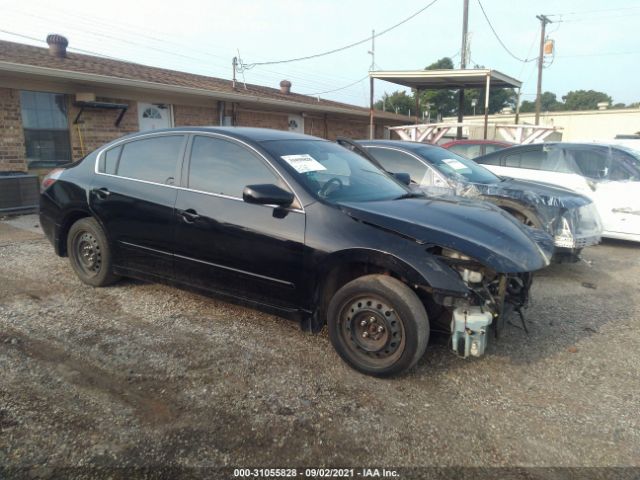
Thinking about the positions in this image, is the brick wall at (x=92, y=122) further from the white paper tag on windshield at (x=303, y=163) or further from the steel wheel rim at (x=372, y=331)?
the steel wheel rim at (x=372, y=331)

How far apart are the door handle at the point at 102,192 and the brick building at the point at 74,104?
5.92m

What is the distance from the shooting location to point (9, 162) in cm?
934

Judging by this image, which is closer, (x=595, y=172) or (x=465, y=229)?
(x=465, y=229)

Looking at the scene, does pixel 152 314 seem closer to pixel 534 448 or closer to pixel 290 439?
pixel 290 439

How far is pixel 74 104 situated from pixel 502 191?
9.14 meters

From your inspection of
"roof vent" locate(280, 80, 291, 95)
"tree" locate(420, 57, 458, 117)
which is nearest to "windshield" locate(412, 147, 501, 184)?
"roof vent" locate(280, 80, 291, 95)

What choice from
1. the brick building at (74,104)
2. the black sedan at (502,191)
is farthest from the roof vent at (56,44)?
the black sedan at (502,191)

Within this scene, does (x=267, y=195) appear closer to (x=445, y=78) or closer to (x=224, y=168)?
(x=224, y=168)

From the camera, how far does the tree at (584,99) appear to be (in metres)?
78.4

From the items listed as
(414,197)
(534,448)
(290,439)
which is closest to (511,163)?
(414,197)

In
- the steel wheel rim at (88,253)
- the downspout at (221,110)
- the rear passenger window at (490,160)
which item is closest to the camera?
the steel wheel rim at (88,253)

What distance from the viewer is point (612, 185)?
22.4ft

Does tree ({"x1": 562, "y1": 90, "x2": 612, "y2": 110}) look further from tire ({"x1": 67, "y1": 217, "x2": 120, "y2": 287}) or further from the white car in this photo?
tire ({"x1": 67, "y1": 217, "x2": 120, "y2": 287})

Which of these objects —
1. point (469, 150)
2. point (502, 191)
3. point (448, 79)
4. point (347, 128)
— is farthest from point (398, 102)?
point (502, 191)
